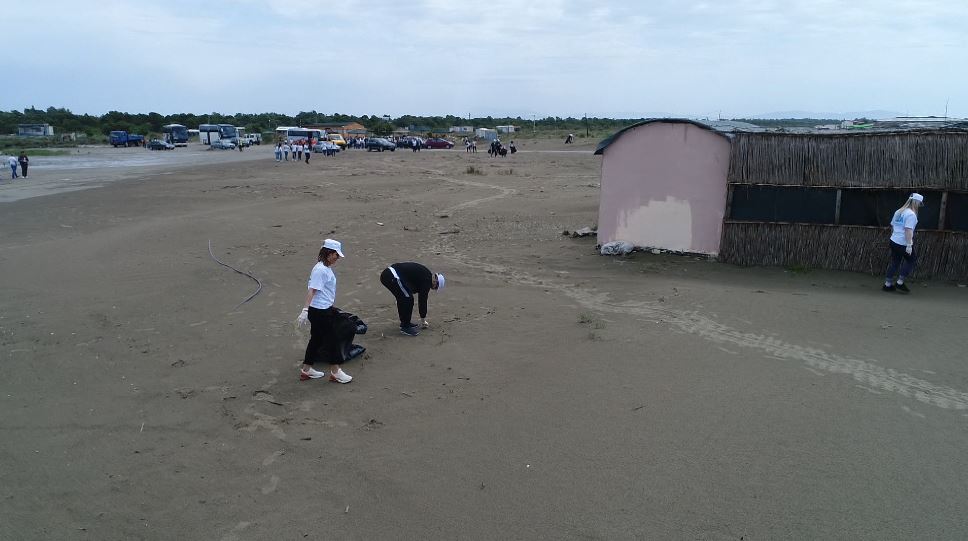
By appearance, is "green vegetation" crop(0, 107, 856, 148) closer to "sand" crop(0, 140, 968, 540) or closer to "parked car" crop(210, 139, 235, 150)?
"parked car" crop(210, 139, 235, 150)

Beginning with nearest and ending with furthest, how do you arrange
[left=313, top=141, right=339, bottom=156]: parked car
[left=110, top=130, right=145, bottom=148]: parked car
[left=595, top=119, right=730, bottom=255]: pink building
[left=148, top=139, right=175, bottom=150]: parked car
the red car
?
[left=595, top=119, right=730, bottom=255]: pink building < [left=313, top=141, right=339, bottom=156]: parked car < [left=148, top=139, right=175, bottom=150]: parked car < the red car < [left=110, top=130, right=145, bottom=148]: parked car

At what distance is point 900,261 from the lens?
10289 millimetres

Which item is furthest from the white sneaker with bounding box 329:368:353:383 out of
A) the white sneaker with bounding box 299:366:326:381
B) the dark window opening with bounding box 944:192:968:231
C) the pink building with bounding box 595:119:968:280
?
the dark window opening with bounding box 944:192:968:231

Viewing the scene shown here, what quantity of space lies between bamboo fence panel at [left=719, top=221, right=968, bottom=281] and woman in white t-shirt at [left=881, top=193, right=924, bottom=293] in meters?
0.67

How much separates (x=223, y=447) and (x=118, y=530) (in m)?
1.18

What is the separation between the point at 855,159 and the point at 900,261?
1945 mm

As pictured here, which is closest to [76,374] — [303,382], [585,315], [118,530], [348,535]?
[303,382]

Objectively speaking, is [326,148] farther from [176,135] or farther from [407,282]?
[407,282]

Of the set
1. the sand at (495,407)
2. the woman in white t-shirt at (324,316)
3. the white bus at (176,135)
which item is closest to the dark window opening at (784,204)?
the sand at (495,407)

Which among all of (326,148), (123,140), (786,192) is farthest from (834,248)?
(123,140)

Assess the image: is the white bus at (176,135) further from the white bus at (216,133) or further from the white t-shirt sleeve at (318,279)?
the white t-shirt sleeve at (318,279)

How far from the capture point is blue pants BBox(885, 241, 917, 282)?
1012cm

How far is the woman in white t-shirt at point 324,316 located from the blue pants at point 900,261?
835 centimetres

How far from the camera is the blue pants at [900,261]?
10.1 meters
